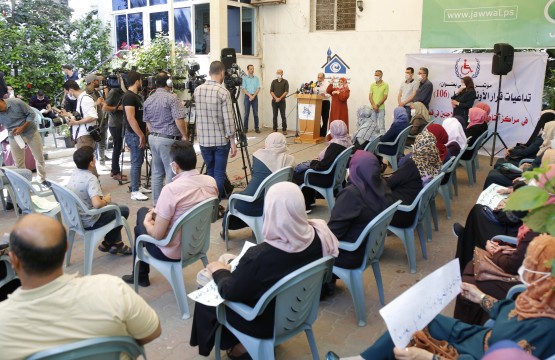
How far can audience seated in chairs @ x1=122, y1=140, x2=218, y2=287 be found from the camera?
122 inches

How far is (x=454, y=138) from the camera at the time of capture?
20.0ft

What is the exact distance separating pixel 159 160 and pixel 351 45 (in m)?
7.19

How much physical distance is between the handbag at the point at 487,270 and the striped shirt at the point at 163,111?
11.8 feet

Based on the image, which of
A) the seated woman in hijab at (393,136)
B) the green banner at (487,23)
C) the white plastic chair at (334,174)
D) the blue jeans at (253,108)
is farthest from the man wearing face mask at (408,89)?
the white plastic chair at (334,174)

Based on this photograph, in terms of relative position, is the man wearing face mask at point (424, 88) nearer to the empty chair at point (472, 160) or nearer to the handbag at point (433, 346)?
the empty chair at point (472, 160)

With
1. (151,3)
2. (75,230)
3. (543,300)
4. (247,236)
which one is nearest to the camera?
(543,300)

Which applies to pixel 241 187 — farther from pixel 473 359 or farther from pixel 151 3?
pixel 151 3

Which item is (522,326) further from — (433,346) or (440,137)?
(440,137)

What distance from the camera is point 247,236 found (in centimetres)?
478

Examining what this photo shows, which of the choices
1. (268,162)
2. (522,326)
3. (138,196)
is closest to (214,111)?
(268,162)

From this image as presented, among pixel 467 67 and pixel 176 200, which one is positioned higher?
pixel 467 67

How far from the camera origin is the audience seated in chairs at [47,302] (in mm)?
1514

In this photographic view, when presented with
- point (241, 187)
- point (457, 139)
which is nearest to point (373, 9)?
point (457, 139)

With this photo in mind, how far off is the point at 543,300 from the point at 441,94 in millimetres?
8586
